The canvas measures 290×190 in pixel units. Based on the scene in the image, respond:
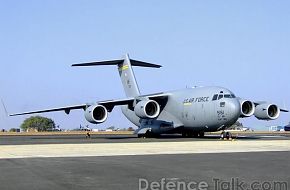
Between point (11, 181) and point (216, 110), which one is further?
point (216, 110)

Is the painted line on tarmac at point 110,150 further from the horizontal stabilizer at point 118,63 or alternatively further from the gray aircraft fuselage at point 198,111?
the horizontal stabilizer at point 118,63

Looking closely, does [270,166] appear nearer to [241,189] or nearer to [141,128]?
[241,189]

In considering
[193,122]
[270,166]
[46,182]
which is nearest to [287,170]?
[270,166]

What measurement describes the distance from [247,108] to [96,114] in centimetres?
1175

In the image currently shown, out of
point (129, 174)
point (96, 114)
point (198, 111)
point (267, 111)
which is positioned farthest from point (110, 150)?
point (267, 111)

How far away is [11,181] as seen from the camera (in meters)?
9.26

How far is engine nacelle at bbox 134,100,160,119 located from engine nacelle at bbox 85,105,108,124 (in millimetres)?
2638

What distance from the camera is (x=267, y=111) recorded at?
35.2 m

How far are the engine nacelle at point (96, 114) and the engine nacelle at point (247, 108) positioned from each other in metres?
10.6

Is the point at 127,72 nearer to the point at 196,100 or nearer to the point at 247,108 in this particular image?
the point at 196,100

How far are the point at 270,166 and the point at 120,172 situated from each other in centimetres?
416

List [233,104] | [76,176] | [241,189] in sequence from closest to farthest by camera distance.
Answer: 1. [241,189]
2. [76,176]
3. [233,104]

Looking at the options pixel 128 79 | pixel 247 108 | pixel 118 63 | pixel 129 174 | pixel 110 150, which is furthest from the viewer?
pixel 118 63

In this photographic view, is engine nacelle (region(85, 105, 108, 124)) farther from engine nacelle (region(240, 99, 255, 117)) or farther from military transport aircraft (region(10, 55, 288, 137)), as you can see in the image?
engine nacelle (region(240, 99, 255, 117))
